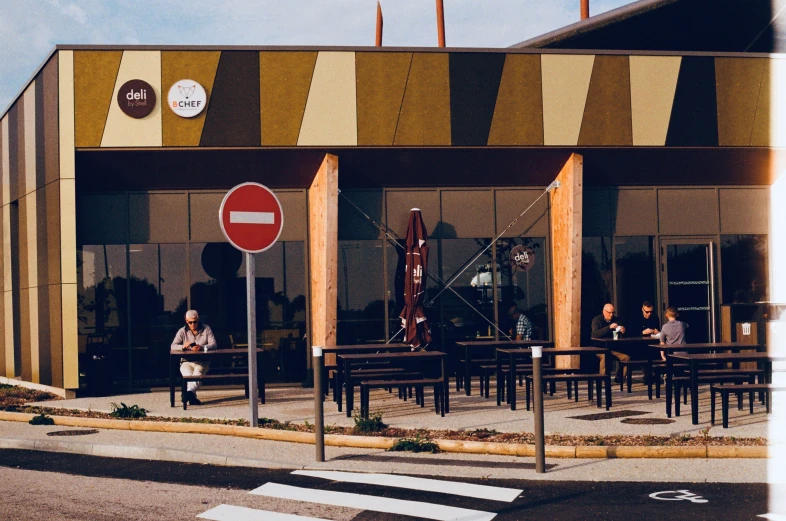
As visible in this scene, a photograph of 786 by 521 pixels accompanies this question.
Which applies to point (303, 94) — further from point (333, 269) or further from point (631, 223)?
point (631, 223)

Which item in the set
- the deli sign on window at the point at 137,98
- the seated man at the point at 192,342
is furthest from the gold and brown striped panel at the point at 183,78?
the seated man at the point at 192,342

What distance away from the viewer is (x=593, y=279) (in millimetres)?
17656

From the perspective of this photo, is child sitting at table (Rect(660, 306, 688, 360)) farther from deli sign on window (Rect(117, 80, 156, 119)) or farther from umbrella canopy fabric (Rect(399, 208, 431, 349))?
deli sign on window (Rect(117, 80, 156, 119))

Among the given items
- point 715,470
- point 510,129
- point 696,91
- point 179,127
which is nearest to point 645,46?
point 696,91

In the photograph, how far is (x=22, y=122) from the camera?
17.6 metres

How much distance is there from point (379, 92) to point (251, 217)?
5983 millimetres

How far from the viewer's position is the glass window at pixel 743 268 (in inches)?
712

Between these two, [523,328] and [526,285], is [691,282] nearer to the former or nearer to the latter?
[526,285]

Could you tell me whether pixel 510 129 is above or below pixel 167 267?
above

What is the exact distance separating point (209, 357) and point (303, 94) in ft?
16.3

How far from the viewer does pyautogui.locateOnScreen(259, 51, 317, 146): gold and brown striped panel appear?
1603 cm

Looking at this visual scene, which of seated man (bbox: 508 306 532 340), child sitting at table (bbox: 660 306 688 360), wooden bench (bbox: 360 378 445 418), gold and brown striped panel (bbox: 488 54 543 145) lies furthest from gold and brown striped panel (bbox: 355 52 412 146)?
child sitting at table (bbox: 660 306 688 360)

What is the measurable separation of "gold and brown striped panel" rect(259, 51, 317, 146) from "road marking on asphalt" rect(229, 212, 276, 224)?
5.16m

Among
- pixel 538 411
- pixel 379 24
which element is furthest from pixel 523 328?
pixel 379 24
